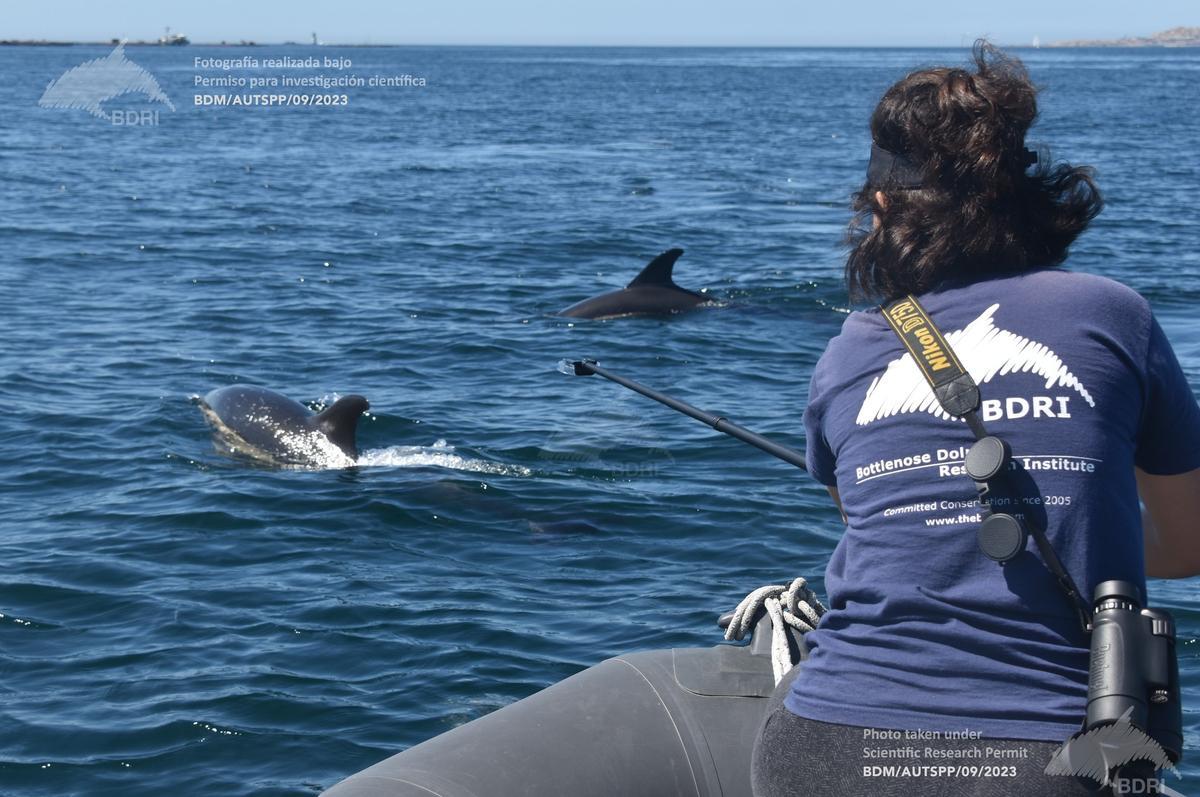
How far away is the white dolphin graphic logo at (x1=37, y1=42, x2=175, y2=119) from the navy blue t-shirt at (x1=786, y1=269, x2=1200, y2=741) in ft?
196

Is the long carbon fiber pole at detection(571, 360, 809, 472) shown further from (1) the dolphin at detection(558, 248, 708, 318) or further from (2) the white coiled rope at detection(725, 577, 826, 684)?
(1) the dolphin at detection(558, 248, 708, 318)

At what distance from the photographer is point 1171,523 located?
9.82ft

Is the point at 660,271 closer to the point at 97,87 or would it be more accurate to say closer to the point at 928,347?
the point at 928,347

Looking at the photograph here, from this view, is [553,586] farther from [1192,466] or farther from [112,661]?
[1192,466]

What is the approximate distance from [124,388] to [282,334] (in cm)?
290

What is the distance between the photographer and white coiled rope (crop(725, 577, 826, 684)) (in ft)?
11.8

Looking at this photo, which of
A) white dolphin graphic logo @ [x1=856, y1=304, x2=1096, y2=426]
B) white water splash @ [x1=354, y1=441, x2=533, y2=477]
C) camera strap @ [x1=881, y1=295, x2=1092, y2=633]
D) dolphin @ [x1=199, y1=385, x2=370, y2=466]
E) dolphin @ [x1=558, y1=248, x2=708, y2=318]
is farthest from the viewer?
dolphin @ [x1=558, y1=248, x2=708, y2=318]

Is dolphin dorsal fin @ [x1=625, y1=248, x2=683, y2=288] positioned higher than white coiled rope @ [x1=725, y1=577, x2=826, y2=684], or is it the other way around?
white coiled rope @ [x1=725, y1=577, x2=826, y2=684]

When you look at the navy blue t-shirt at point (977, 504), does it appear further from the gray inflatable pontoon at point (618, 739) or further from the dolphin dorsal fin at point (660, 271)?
the dolphin dorsal fin at point (660, 271)

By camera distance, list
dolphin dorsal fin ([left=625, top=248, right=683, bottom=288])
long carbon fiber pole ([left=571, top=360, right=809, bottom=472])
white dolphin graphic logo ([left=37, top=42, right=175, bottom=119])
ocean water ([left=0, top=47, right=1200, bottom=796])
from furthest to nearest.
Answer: white dolphin graphic logo ([left=37, top=42, right=175, bottom=119]), dolphin dorsal fin ([left=625, top=248, right=683, bottom=288]), ocean water ([left=0, top=47, right=1200, bottom=796]), long carbon fiber pole ([left=571, top=360, right=809, bottom=472])

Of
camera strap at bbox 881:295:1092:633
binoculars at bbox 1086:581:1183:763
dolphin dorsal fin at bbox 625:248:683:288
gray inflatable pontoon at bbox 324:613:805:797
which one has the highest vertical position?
camera strap at bbox 881:295:1092:633

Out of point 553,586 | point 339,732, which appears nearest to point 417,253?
point 553,586

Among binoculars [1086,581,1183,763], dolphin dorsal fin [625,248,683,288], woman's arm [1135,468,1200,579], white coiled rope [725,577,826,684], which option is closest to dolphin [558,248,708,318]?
dolphin dorsal fin [625,248,683,288]

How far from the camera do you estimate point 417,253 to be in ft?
72.0
